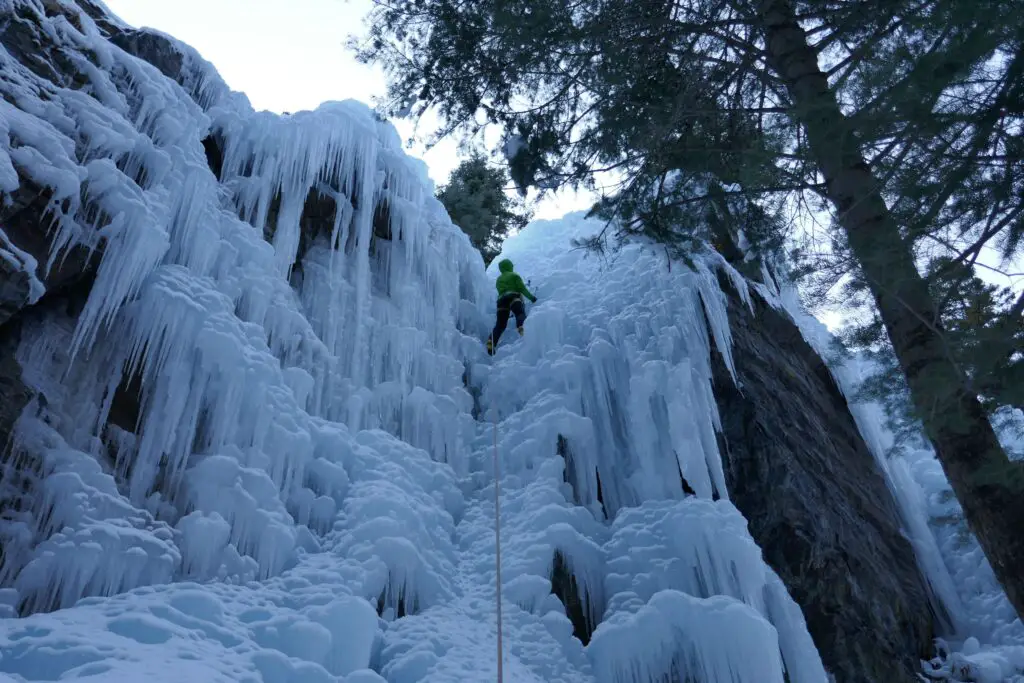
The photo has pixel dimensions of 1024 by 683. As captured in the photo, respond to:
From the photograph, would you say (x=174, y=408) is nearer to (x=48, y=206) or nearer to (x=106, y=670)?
(x=48, y=206)

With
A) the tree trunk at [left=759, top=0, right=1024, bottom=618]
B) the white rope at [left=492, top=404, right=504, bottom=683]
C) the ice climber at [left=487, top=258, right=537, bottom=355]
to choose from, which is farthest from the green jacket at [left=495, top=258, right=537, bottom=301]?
the tree trunk at [left=759, top=0, right=1024, bottom=618]

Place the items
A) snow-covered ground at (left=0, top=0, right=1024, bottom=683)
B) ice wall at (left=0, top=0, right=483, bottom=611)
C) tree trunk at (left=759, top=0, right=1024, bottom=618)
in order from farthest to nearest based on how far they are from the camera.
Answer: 1. ice wall at (left=0, top=0, right=483, bottom=611)
2. snow-covered ground at (left=0, top=0, right=1024, bottom=683)
3. tree trunk at (left=759, top=0, right=1024, bottom=618)

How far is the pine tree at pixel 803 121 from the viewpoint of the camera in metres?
3.52

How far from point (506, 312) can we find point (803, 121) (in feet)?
15.5

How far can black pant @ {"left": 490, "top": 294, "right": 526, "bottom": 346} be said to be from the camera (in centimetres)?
820

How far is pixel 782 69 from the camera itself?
507 cm

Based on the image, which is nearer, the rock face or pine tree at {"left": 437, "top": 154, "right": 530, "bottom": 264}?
the rock face

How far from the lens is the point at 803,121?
402 centimetres

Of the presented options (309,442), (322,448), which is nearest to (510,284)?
(322,448)

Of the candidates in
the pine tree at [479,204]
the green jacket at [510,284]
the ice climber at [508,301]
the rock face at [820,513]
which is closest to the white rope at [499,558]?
the ice climber at [508,301]

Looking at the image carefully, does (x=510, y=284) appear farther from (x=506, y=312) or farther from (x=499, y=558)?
(x=499, y=558)

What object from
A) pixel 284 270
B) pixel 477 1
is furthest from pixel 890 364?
pixel 284 270

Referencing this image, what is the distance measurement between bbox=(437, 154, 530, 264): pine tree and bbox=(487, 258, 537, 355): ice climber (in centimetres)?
501

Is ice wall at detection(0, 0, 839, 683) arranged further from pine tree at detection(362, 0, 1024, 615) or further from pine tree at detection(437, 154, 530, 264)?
pine tree at detection(437, 154, 530, 264)
